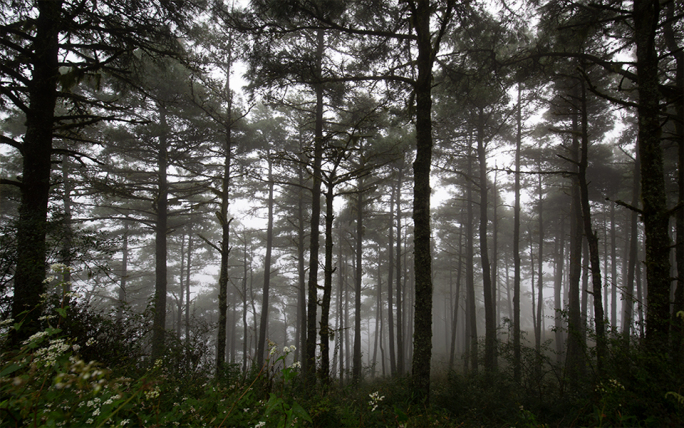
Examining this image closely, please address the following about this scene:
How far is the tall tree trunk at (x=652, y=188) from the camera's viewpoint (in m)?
4.80

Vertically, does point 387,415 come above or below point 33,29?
below

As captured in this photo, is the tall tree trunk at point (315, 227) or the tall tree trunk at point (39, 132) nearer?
the tall tree trunk at point (39, 132)

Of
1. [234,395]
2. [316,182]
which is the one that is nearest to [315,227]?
[316,182]

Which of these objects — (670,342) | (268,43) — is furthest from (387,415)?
(268,43)

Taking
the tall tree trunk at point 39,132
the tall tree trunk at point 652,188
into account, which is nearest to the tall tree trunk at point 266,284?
the tall tree trunk at point 39,132

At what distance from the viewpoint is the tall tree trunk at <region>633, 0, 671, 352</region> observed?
480 centimetres

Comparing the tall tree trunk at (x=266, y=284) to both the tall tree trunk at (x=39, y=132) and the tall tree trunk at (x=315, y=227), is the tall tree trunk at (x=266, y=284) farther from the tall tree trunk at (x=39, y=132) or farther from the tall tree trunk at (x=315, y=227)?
the tall tree trunk at (x=39, y=132)

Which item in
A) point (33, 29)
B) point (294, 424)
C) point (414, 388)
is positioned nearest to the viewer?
point (294, 424)

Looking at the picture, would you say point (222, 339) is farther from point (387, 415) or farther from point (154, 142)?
point (154, 142)

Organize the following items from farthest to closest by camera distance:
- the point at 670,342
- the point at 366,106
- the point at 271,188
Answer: the point at 271,188, the point at 366,106, the point at 670,342

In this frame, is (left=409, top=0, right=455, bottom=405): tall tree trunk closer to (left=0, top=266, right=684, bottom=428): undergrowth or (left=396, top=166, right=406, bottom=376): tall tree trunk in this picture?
(left=0, top=266, right=684, bottom=428): undergrowth

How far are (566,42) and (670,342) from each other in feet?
22.1

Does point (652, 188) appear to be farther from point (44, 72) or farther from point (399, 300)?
point (399, 300)

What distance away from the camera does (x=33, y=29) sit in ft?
20.2
